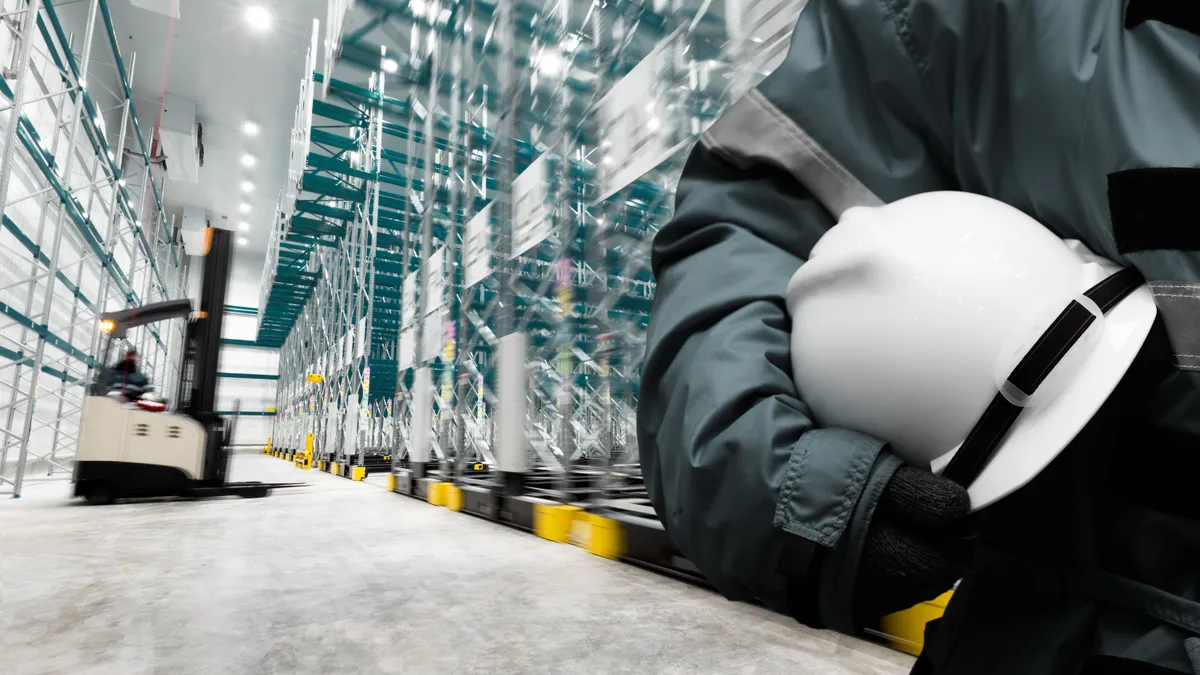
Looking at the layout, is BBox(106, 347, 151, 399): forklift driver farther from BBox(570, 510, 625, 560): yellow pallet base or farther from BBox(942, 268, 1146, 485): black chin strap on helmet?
BBox(942, 268, 1146, 485): black chin strap on helmet

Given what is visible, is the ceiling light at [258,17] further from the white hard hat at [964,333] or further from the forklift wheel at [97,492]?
the white hard hat at [964,333]

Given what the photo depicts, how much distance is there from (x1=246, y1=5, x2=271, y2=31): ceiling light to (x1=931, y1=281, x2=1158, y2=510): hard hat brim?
46.0 feet

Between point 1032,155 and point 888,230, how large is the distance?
15 cm

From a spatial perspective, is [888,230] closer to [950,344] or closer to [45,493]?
[950,344]

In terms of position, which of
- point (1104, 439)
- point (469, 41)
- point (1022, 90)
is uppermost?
point (469, 41)

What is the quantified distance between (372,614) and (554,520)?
169 centimetres

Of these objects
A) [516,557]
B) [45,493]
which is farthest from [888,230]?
[45,493]

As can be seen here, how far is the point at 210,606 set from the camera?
7.97ft

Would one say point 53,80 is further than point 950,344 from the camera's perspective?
Yes

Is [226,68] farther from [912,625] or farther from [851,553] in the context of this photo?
[851,553]

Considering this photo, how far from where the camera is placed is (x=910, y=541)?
488mm

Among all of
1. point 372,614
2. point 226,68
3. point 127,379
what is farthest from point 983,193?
point 226,68

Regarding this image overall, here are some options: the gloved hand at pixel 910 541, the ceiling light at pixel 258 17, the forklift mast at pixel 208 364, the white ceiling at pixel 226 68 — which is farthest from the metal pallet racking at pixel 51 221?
the gloved hand at pixel 910 541

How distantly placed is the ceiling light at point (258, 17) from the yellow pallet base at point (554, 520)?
38.4 ft
